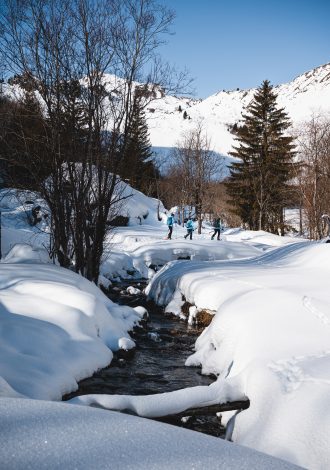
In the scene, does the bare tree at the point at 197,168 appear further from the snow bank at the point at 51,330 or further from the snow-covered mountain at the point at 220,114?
the snow bank at the point at 51,330

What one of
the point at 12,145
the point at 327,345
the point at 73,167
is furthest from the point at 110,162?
the point at 327,345

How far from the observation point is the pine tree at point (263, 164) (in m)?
29.1

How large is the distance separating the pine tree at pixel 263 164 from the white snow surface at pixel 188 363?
2009 cm

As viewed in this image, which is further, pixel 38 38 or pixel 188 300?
pixel 188 300

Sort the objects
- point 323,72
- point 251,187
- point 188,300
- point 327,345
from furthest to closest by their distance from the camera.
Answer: point 323,72 < point 251,187 < point 188,300 < point 327,345

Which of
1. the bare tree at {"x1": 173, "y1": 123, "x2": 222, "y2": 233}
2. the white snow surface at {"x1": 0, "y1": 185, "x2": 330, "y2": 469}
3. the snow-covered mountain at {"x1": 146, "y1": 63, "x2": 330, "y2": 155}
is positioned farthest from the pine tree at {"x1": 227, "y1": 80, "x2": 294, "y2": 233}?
the snow-covered mountain at {"x1": 146, "y1": 63, "x2": 330, "y2": 155}

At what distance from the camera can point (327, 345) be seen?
4723 mm

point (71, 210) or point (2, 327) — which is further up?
point (71, 210)

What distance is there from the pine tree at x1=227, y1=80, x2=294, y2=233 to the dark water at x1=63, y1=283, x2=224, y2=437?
22.4 m

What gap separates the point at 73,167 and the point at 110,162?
880 millimetres

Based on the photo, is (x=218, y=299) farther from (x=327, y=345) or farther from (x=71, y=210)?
(x=71, y=210)

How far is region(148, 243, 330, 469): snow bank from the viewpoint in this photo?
3.33 m

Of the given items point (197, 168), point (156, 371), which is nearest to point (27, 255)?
point (156, 371)

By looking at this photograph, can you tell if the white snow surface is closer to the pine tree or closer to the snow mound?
the snow mound
